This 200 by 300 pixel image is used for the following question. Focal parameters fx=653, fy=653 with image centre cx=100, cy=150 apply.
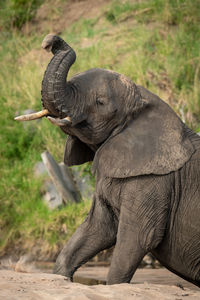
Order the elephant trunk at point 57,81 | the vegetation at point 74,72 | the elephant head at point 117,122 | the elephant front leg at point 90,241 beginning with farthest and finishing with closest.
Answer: the vegetation at point 74,72 → the elephant front leg at point 90,241 → the elephant head at point 117,122 → the elephant trunk at point 57,81

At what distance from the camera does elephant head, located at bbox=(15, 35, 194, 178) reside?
15.0ft

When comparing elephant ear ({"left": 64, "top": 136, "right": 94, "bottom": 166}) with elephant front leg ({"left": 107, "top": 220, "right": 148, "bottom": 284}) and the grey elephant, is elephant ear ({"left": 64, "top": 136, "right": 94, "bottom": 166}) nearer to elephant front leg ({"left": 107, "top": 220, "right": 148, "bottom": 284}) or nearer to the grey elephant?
the grey elephant

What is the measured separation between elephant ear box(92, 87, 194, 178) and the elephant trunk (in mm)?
471

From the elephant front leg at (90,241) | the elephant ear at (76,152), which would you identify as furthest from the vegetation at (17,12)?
the elephant front leg at (90,241)

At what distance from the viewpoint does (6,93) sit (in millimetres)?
13070

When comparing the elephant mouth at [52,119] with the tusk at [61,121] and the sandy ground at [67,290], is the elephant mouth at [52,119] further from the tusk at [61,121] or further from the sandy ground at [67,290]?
the sandy ground at [67,290]

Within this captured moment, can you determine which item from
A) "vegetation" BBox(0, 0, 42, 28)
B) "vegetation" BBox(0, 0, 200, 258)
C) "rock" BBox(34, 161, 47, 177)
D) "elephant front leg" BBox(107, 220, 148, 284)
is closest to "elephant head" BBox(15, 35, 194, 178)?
"elephant front leg" BBox(107, 220, 148, 284)

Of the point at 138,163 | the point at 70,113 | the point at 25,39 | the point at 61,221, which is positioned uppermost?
the point at 70,113

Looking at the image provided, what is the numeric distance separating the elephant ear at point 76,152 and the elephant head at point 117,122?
0.20 m

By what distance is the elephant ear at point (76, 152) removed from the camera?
507cm

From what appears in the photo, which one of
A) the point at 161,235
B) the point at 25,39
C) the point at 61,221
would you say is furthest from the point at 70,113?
the point at 25,39

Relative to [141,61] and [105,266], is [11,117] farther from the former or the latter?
[105,266]

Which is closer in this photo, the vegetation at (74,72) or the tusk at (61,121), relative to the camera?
the tusk at (61,121)

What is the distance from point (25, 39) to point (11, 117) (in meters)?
3.83
